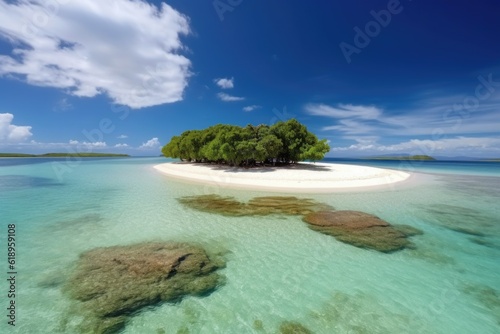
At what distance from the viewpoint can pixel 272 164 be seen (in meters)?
53.1

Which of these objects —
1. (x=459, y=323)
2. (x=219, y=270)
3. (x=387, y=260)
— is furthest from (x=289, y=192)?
(x=459, y=323)

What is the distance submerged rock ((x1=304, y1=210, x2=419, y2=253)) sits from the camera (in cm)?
1117

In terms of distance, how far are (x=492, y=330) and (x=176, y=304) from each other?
8.47 m

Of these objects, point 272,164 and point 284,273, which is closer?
point 284,273

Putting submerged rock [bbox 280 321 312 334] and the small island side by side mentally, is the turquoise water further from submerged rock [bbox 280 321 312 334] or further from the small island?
the small island

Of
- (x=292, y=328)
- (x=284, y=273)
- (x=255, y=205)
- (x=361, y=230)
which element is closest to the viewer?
(x=292, y=328)

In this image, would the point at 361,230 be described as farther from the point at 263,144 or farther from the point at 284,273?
the point at 263,144

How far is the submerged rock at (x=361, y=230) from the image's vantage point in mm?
11172

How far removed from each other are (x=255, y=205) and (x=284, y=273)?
34.6 ft

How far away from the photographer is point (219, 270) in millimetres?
8617

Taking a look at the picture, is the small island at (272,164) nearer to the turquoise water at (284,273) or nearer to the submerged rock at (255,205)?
the submerged rock at (255,205)

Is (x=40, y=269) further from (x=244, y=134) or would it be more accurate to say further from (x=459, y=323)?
(x=244, y=134)

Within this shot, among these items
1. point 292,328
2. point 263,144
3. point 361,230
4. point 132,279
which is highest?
point 263,144

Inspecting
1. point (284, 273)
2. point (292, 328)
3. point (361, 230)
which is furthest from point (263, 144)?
point (292, 328)
